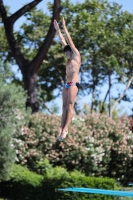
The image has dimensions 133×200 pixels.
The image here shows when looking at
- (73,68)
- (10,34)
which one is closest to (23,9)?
(10,34)

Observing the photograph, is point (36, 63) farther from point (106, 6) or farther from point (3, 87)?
point (106, 6)

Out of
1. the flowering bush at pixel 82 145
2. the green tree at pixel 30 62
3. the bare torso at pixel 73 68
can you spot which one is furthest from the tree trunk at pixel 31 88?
the bare torso at pixel 73 68

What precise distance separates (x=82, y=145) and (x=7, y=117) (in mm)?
3055

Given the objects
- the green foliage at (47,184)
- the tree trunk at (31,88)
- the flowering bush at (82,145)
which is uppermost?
the tree trunk at (31,88)

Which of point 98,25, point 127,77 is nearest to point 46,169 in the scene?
point 98,25

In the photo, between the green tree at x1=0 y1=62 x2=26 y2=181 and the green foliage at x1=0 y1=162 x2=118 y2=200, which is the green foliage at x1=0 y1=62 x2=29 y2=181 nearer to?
the green tree at x1=0 y1=62 x2=26 y2=181

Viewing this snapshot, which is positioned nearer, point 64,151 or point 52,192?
point 52,192

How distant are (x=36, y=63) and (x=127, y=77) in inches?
537

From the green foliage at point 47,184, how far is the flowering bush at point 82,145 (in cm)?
83

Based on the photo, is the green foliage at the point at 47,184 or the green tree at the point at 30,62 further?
the green tree at the point at 30,62

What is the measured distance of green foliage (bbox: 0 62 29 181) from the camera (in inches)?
680

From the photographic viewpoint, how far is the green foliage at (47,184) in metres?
15.7

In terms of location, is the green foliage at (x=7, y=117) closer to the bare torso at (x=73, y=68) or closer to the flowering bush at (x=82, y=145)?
the flowering bush at (x=82, y=145)

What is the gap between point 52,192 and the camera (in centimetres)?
1634
